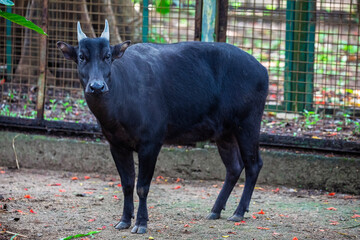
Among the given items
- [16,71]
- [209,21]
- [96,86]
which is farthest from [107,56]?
[16,71]

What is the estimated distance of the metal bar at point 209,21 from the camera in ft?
22.7

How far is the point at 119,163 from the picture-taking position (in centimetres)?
525

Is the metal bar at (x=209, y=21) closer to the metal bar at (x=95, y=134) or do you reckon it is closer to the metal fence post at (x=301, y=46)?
the metal fence post at (x=301, y=46)

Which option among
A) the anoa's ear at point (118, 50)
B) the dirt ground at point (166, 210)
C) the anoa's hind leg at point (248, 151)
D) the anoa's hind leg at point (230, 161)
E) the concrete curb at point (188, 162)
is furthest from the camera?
the concrete curb at point (188, 162)

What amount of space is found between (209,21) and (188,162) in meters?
1.80

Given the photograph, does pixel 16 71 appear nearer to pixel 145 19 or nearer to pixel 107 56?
pixel 145 19

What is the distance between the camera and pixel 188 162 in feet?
23.0

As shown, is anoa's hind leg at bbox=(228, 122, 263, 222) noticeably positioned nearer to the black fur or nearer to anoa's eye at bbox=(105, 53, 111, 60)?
the black fur

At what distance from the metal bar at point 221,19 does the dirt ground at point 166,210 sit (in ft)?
6.11

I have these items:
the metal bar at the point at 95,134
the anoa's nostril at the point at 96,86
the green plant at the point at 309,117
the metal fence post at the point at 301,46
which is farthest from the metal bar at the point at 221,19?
the anoa's nostril at the point at 96,86

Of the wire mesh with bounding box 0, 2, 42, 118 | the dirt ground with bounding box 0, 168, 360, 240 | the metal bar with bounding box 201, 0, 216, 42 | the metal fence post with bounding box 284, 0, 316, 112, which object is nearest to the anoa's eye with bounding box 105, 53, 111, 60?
the dirt ground with bounding box 0, 168, 360, 240

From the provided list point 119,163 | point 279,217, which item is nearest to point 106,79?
point 119,163

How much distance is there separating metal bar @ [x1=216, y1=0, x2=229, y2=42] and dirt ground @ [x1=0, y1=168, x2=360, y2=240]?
1862 mm

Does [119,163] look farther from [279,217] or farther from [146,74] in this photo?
[279,217]
